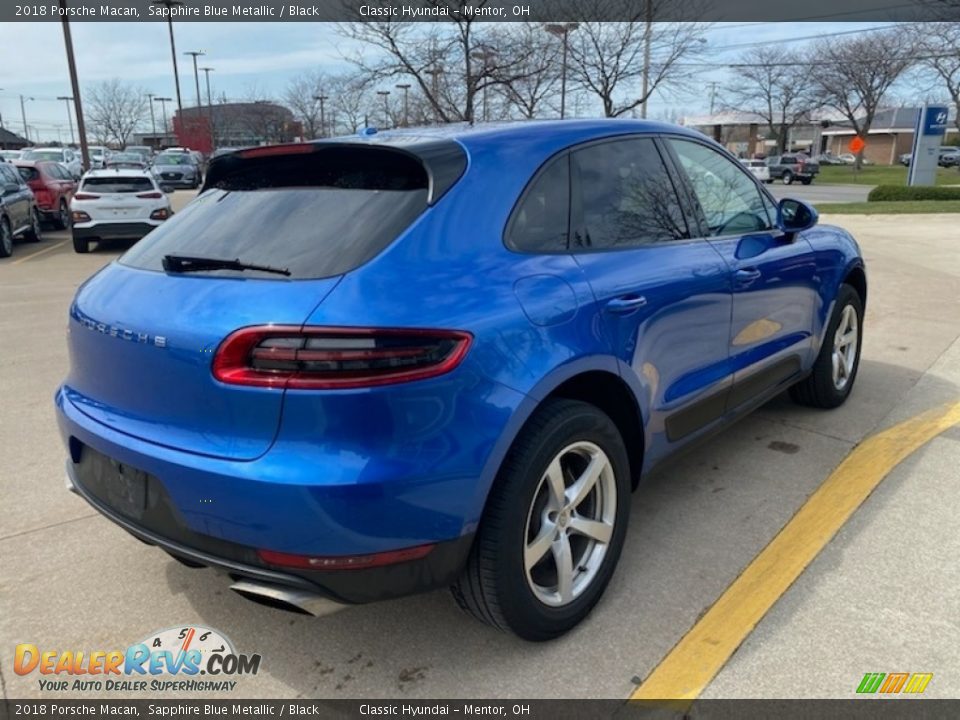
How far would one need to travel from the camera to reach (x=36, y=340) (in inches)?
270

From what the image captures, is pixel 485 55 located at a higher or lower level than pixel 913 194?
higher

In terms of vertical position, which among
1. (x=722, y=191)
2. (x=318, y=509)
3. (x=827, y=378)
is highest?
(x=722, y=191)

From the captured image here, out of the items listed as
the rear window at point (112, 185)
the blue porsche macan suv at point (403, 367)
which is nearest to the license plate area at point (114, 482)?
the blue porsche macan suv at point (403, 367)

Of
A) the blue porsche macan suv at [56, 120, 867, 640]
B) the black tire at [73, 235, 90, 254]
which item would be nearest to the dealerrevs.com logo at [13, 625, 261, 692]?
the blue porsche macan suv at [56, 120, 867, 640]

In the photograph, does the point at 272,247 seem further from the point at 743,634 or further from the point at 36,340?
the point at 36,340

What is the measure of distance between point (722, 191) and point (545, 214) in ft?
4.80

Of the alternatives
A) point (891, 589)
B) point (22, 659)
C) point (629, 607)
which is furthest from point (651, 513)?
point (22, 659)

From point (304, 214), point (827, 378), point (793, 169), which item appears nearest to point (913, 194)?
point (827, 378)

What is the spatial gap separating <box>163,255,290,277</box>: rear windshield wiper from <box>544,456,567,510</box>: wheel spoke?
3.54 ft

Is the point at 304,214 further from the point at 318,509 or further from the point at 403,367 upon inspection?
the point at 318,509

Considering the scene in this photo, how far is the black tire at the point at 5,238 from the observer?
499 inches

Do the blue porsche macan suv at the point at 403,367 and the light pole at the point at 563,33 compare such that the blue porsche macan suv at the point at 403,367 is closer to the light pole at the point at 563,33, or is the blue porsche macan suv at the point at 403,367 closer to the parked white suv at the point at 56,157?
the light pole at the point at 563,33

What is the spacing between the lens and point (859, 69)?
5044 centimetres

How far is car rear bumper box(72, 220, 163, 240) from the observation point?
42.8ft
